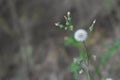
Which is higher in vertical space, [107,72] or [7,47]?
[7,47]

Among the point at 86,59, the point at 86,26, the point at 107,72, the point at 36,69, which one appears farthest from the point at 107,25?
the point at 86,59

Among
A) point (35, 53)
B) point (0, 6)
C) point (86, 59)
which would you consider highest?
point (0, 6)

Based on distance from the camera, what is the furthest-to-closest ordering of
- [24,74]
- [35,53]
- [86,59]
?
[35,53] < [24,74] < [86,59]

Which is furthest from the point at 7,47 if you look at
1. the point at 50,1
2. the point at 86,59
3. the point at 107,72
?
the point at 86,59

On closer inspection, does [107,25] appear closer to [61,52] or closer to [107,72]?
[61,52]

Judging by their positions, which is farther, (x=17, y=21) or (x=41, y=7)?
(x=41, y=7)

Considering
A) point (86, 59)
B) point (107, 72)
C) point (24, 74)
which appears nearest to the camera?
point (86, 59)

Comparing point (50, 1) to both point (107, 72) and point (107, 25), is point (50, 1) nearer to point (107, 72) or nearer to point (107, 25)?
point (107, 25)
